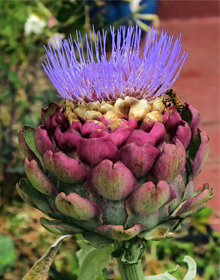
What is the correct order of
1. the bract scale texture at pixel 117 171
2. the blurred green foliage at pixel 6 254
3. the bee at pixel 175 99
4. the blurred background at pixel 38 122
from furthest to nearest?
the blurred background at pixel 38 122 < the blurred green foliage at pixel 6 254 < the bee at pixel 175 99 < the bract scale texture at pixel 117 171

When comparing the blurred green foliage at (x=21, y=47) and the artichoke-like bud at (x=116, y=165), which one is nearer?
the artichoke-like bud at (x=116, y=165)

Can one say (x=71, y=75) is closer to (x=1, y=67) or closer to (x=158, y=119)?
(x=158, y=119)

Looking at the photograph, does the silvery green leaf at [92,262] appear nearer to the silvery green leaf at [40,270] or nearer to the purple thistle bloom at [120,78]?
the silvery green leaf at [40,270]

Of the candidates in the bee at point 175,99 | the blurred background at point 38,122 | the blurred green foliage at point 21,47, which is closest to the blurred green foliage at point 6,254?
the blurred background at point 38,122

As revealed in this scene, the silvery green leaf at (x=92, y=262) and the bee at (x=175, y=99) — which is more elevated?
the bee at (x=175, y=99)

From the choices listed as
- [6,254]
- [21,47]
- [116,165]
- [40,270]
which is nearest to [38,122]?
[21,47]

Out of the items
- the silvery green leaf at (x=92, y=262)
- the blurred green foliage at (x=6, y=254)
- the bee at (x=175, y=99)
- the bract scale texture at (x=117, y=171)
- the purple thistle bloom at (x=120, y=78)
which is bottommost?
the blurred green foliage at (x=6, y=254)

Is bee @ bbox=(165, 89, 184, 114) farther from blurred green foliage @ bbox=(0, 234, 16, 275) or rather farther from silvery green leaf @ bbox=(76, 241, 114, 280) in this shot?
blurred green foliage @ bbox=(0, 234, 16, 275)

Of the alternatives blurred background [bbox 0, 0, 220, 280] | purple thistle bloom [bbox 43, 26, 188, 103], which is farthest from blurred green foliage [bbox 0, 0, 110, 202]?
purple thistle bloom [bbox 43, 26, 188, 103]

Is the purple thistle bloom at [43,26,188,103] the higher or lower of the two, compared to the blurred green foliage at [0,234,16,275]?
higher

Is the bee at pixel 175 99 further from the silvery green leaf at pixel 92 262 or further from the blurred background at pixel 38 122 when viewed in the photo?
the blurred background at pixel 38 122

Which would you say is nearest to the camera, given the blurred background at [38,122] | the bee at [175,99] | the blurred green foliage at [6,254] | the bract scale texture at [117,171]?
the bract scale texture at [117,171]
